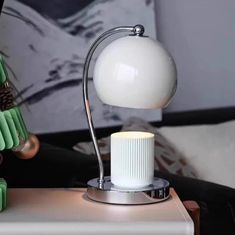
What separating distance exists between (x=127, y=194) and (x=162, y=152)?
0.78m

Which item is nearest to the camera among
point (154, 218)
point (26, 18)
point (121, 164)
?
point (154, 218)

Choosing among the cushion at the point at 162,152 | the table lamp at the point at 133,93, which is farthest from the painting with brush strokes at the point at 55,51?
the table lamp at the point at 133,93

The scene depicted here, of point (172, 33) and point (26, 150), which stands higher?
point (172, 33)

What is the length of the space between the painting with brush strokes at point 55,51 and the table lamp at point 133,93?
79 centimetres

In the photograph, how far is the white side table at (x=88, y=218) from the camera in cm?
138

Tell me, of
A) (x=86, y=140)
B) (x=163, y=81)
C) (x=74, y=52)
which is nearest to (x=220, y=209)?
(x=163, y=81)

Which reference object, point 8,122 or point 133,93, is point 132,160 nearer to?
point 133,93

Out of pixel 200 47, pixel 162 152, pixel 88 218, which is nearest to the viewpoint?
pixel 88 218

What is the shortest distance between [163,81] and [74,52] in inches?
40.1

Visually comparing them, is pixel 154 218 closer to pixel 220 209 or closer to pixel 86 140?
pixel 220 209

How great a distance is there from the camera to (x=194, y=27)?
262 centimetres

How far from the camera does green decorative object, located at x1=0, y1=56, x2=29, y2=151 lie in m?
1.45

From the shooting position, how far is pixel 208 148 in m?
2.39

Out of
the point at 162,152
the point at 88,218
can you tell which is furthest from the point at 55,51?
the point at 88,218
